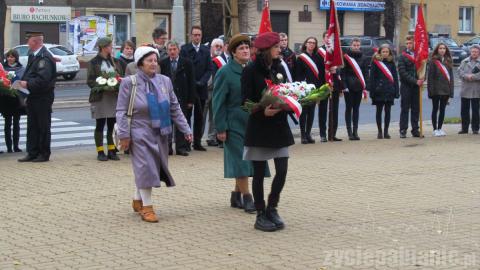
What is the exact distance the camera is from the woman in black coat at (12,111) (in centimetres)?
1491

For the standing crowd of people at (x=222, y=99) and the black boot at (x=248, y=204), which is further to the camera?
the black boot at (x=248, y=204)

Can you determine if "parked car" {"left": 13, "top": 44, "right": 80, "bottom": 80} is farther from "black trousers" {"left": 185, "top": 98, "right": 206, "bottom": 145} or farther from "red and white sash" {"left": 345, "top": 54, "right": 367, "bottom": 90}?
"black trousers" {"left": 185, "top": 98, "right": 206, "bottom": 145}

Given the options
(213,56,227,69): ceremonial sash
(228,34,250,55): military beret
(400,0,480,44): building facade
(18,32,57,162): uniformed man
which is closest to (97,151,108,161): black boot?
(18,32,57,162): uniformed man

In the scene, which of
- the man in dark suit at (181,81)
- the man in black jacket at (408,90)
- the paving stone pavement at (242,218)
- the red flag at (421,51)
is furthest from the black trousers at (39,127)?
the red flag at (421,51)

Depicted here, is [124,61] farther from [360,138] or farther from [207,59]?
[360,138]

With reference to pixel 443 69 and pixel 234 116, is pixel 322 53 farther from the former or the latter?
pixel 234 116

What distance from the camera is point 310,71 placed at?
16062 mm

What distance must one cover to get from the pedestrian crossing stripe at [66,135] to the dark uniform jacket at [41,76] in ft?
10.7

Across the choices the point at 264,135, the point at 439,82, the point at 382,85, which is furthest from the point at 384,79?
the point at 264,135

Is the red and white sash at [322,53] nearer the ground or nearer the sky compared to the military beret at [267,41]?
nearer the ground

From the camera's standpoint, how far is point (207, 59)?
1506 centimetres

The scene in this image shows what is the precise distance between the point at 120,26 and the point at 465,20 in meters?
24.8

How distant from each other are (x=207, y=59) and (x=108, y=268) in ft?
26.9

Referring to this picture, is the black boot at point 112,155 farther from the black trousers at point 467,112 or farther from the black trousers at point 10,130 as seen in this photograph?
the black trousers at point 467,112
